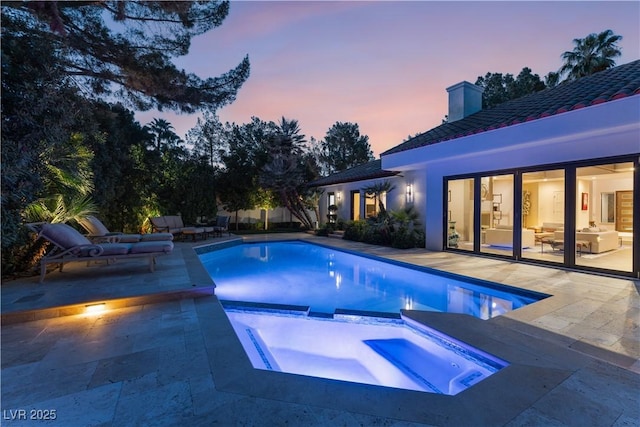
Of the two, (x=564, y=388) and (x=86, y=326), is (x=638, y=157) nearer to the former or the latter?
(x=564, y=388)

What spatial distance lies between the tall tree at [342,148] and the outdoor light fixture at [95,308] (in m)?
32.8

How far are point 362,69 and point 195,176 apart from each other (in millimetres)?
9782

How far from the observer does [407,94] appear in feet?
50.0

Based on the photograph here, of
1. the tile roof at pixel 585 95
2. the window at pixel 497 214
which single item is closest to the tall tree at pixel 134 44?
the tile roof at pixel 585 95

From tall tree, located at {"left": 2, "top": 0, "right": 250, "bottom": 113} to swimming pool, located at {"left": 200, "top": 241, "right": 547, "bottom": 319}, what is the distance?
17.7 feet

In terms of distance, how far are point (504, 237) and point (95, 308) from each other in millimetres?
11384

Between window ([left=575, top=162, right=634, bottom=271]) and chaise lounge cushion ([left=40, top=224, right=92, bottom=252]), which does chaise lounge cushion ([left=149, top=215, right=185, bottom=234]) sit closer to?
chaise lounge cushion ([left=40, top=224, right=92, bottom=252])

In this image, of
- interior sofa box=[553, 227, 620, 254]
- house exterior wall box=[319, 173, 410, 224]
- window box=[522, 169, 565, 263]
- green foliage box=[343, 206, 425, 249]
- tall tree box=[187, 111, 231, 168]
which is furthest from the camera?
tall tree box=[187, 111, 231, 168]

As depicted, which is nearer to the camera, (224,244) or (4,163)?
(4,163)

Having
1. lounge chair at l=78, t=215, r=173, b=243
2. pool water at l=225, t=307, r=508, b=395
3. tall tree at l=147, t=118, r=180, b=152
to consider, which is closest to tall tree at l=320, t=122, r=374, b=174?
tall tree at l=147, t=118, r=180, b=152

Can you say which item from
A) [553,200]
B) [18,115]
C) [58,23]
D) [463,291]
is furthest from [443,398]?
[553,200]

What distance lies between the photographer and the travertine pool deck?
6.97 feet

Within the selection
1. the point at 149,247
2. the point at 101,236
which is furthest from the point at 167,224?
the point at 149,247

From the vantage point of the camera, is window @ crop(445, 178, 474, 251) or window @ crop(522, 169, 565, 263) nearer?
window @ crop(522, 169, 565, 263)
